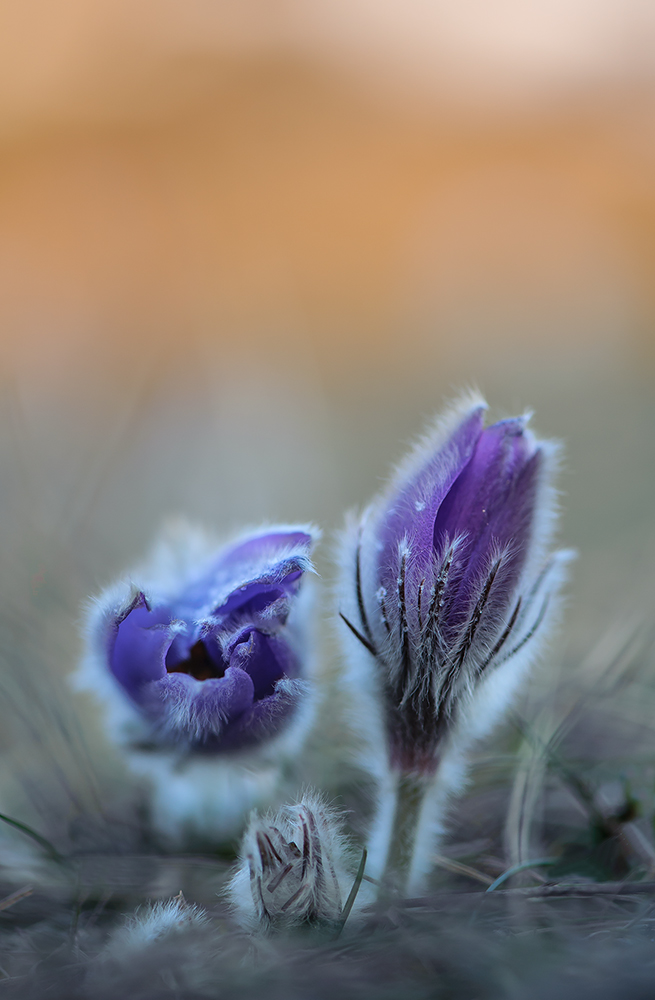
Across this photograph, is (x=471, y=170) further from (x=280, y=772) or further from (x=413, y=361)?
(x=280, y=772)

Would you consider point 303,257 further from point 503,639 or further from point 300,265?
point 503,639

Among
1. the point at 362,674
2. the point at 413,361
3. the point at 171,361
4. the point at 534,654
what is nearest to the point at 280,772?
the point at 362,674

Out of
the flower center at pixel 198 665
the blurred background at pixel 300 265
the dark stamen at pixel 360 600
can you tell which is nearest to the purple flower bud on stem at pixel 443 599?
the dark stamen at pixel 360 600

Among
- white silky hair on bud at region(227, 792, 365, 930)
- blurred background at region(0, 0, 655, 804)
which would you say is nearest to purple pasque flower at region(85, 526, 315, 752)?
white silky hair on bud at region(227, 792, 365, 930)

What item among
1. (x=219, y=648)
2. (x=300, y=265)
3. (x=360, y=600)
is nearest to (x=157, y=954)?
(x=219, y=648)

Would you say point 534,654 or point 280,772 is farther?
point 280,772

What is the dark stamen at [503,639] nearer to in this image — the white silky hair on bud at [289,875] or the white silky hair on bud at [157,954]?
the white silky hair on bud at [289,875]
